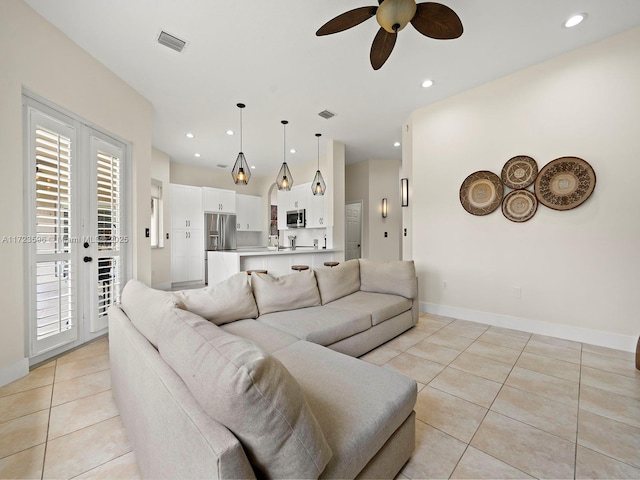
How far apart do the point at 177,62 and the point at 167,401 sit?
130 inches

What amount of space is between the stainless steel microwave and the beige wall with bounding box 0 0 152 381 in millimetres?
3931

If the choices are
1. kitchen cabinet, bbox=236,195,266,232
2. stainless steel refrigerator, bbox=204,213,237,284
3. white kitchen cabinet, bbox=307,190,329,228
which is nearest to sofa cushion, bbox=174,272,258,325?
white kitchen cabinet, bbox=307,190,329,228

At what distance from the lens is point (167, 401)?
31.9 inches

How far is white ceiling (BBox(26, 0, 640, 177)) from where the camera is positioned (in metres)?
2.17

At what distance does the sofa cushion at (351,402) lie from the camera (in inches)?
34.9

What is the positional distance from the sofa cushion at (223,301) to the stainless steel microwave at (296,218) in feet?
13.4

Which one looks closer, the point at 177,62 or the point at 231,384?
the point at 231,384

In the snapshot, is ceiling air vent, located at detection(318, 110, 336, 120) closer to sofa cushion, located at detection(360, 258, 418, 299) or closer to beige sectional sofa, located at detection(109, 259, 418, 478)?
sofa cushion, located at detection(360, 258, 418, 299)

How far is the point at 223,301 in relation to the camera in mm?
1998

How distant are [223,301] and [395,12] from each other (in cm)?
234

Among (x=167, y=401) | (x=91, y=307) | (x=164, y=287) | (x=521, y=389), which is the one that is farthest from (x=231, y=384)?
(x=164, y=287)

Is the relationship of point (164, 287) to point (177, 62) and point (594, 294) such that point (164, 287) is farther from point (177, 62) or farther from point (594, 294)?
point (594, 294)

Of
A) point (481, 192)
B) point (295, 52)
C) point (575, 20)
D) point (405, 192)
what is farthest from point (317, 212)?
point (575, 20)

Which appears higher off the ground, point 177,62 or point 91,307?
point 177,62
